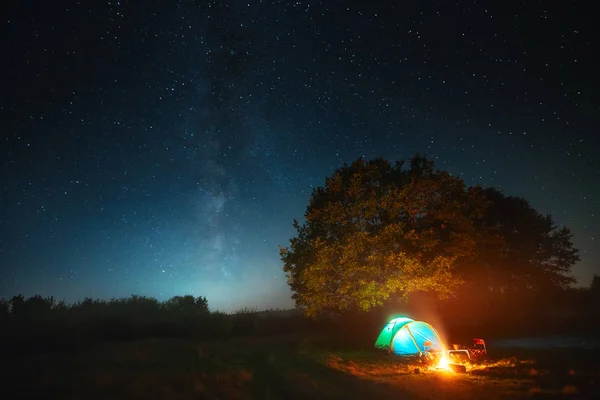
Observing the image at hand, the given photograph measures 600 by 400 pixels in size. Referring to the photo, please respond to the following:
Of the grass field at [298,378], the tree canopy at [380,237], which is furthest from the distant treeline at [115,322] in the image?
the tree canopy at [380,237]

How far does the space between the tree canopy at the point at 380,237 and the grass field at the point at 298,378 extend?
655 centimetres

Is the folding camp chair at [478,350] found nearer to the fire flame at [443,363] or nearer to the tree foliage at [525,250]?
the fire flame at [443,363]

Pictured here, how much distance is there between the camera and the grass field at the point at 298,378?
392 inches

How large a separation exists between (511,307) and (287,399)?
38100 millimetres

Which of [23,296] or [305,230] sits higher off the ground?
[305,230]

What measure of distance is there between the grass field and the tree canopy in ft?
21.5

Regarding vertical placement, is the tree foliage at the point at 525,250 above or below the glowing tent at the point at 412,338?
above

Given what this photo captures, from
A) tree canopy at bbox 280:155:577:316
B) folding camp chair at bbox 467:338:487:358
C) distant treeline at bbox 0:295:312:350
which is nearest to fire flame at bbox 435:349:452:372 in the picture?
folding camp chair at bbox 467:338:487:358

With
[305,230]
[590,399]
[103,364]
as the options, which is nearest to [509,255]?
[305,230]

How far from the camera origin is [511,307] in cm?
3828

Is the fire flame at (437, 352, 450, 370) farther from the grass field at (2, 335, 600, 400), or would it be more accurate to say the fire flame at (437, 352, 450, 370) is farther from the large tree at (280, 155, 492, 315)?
the large tree at (280, 155, 492, 315)

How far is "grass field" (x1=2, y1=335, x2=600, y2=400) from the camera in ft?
32.7

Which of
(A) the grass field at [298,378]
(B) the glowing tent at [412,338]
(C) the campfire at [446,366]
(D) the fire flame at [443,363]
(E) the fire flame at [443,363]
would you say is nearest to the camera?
(A) the grass field at [298,378]

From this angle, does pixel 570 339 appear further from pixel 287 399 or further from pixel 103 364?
pixel 103 364
